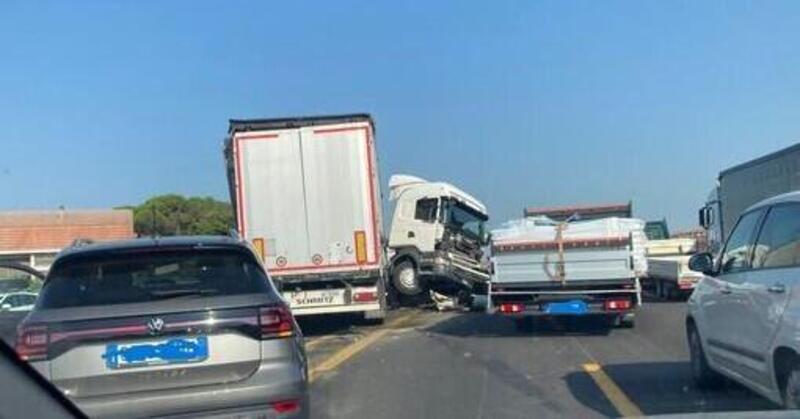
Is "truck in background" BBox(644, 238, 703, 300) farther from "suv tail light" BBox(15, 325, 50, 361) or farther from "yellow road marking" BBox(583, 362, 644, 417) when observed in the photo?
"suv tail light" BBox(15, 325, 50, 361)

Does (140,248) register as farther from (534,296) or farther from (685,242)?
(685,242)

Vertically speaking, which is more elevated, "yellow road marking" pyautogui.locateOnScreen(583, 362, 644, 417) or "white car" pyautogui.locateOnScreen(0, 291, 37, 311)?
"white car" pyautogui.locateOnScreen(0, 291, 37, 311)

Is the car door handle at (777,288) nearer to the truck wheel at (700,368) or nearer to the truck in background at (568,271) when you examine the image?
the truck wheel at (700,368)

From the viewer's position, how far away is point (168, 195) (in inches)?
3155

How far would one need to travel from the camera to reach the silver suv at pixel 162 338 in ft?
19.5

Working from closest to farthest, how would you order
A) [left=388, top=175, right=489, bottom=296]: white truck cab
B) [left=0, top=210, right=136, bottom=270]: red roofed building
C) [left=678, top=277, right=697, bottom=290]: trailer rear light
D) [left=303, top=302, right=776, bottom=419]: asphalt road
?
[left=303, top=302, right=776, bottom=419]: asphalt road
[left=388, top=175, right=489, bottom=296]: white truck cab
[left=678, top=277, right=697, bottom=290]: trailer rear light
[left=0, top=210, right=136, bottom=270]: red roofed building

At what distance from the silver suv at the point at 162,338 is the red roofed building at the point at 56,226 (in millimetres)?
53443

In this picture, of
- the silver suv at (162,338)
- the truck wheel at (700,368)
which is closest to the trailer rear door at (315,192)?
the truck wheel at (700,368)

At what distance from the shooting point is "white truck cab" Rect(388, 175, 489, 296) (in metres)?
23.5

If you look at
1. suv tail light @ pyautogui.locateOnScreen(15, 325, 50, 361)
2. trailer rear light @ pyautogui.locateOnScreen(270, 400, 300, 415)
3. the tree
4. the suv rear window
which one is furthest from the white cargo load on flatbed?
the tree

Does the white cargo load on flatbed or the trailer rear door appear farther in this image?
the trailer rear door

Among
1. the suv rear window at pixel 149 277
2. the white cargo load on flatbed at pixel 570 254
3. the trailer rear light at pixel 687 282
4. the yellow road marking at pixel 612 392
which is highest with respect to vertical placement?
the suv rear window at pixel 149 277

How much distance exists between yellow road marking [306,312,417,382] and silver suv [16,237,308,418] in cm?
338

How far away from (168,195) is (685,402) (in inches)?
2922
